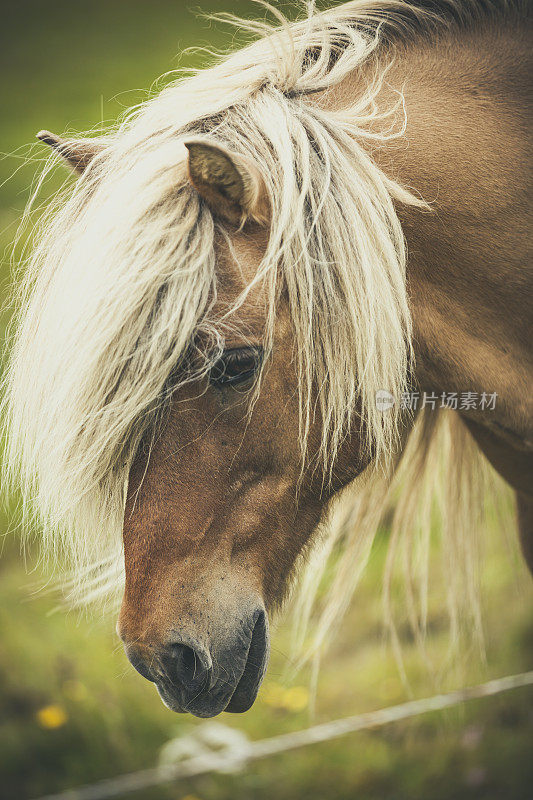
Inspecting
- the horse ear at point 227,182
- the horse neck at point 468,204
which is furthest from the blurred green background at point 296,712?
the horse ear at point 227,182

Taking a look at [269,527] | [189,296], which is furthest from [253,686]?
[189,296]

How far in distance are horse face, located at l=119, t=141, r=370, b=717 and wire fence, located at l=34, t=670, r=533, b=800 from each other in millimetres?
1351

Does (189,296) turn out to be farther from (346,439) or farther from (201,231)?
(346,439)

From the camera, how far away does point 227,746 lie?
99.6 inches

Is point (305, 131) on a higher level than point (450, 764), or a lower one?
higher

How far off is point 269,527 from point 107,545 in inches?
15.4

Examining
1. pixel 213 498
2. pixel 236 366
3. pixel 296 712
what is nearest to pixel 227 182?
pixel 236 366

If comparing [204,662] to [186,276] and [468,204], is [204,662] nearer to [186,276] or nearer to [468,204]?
[186,276]

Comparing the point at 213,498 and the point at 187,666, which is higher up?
the point at 213,498

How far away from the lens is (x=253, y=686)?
4.12 ft

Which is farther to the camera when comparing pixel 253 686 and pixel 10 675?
pixel 10 675

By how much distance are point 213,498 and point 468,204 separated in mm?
789

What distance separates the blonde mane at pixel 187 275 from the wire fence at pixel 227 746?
1.36 m

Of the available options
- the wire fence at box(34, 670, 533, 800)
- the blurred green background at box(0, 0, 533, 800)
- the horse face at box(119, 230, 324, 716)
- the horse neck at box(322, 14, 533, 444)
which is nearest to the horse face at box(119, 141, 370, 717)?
the horse face at box(119, 230, 324, 716)
